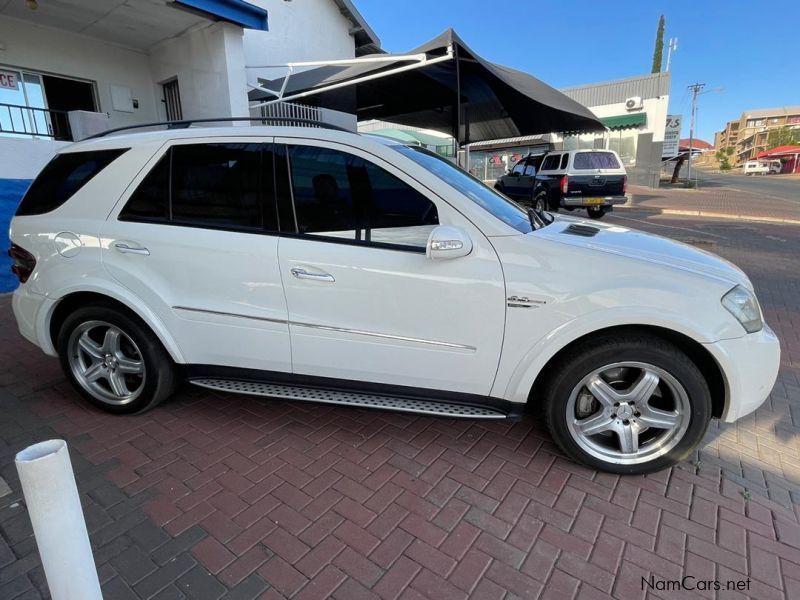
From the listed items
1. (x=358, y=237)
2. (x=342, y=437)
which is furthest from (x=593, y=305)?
(x=342, y=437)

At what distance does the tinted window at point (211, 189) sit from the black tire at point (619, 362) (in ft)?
6.09

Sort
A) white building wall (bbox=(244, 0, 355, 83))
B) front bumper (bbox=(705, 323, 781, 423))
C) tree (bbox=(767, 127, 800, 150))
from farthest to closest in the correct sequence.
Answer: tree (bbox=(767, 127, 800, 150)) → white building wall (bbox=(244, 0, 355, 83)) → front bumper (bbox=(705, 323, 781, 423))

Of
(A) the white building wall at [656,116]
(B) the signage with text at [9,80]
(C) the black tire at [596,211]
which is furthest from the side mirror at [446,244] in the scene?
(A) the white building wall at [656,116]

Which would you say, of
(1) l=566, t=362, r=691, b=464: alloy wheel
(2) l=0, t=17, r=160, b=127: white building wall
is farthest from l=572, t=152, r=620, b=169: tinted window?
(1) l=566, t=362, r=691, b=464: alloy wheel

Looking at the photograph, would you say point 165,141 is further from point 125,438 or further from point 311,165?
point 125,438

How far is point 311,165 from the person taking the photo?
8.93 feet

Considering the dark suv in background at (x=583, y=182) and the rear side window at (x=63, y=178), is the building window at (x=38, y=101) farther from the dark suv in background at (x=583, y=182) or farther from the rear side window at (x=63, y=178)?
the dark suv in background at (x=583, y=182)

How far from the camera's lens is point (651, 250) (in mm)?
2592

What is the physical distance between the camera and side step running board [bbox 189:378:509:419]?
2.60m

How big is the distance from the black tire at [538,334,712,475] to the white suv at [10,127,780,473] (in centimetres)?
1

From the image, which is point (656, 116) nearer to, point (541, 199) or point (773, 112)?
point (541, 199)

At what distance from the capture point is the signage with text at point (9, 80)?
25.0ft

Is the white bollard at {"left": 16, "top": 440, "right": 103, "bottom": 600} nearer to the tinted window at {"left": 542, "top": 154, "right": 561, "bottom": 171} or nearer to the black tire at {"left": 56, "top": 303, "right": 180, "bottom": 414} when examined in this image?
the black tire at {"left": 56, "top": 303, "right": 180, "bottom": 414}

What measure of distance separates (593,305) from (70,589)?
2.35 meters
